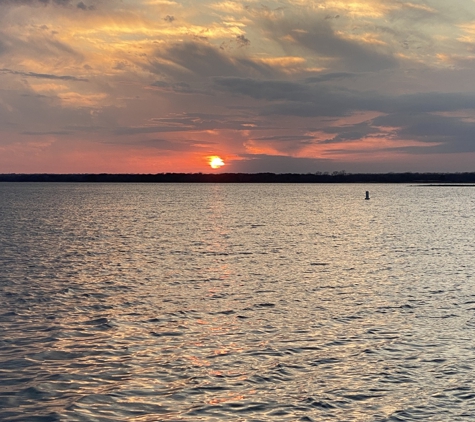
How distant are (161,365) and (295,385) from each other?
4.14 metres

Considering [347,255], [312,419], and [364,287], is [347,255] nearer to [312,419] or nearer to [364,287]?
[364,287]

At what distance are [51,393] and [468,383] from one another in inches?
427

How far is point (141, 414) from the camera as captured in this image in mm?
12852

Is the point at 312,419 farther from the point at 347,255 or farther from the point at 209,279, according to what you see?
the point at 347,255

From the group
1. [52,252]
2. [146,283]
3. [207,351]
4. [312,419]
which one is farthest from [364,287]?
[52,252]

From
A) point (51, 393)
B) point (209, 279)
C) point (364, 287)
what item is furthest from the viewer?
point (209, 279)

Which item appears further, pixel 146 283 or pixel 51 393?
pixel 146 283

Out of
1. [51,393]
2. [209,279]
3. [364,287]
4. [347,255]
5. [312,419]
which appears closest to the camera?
[312,419]

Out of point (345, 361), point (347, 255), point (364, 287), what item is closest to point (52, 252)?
point (347, 255)

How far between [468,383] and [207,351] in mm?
7679

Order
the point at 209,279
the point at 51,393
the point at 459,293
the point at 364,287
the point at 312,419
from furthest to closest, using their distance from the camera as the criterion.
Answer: the point at 209,279 → the point at 364,287 → the point at 459,293 → the point at 51,393 → the point at 312,419

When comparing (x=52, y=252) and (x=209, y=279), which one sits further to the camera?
(x=52, y=252)

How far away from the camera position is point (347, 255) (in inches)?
1757

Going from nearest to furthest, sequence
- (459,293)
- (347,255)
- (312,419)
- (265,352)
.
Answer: (312,419)
(265,352)
(459,293)
(347,255)
